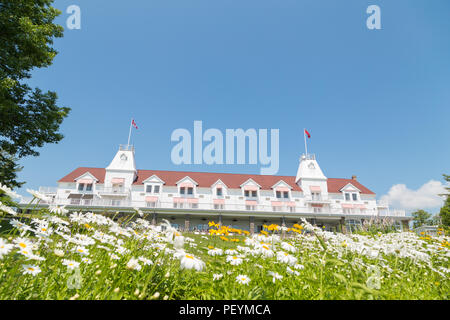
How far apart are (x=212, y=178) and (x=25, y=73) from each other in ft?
86.3

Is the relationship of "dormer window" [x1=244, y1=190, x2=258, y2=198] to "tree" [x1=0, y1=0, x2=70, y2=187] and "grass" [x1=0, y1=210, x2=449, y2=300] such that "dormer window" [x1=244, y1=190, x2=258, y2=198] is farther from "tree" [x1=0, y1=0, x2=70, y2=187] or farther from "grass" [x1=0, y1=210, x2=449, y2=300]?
"grass" [x1=0, y1=210, x2=449, y2=300]

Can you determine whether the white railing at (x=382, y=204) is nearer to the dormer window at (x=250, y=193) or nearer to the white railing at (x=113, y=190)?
the dormer window at (x=250, y=193)

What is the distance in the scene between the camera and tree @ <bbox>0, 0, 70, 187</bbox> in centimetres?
1047

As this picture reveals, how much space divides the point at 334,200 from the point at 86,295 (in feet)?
121

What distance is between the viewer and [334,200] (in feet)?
112

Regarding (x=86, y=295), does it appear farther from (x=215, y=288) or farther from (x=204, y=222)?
(x=204, y=222)

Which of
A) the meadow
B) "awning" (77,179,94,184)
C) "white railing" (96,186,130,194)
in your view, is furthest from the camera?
"awning" (77,179,94,184)

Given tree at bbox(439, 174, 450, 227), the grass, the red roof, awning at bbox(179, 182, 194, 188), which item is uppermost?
the red roof

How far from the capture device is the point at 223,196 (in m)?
32.8

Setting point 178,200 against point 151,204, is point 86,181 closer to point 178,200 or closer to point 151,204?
point 151,204

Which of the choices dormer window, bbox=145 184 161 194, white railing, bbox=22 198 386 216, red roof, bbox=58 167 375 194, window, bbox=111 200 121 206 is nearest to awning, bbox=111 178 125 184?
red roof, bbox=58 167 375 194

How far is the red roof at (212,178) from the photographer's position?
33025 mm
